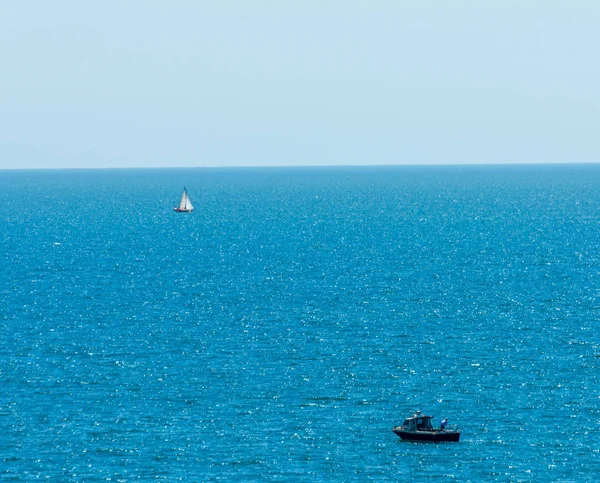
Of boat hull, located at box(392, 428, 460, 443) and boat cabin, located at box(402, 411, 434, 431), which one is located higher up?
boat cabin, located at box(402, 411, 434, 431)

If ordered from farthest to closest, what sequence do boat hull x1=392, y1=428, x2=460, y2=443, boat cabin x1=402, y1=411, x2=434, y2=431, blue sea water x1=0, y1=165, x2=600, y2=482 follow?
boat cabin x1=402, y1=411, x2=434, y2=431
boat hull x1=392, y1=428, x2=460, y2=443
blue sea water x1=0, y1=165, x2=600, y2=482

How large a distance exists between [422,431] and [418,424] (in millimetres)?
793

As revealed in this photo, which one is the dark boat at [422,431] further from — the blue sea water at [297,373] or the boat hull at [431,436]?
the blue sea water at [297,373]

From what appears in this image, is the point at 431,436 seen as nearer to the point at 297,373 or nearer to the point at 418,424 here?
the point at 418,424

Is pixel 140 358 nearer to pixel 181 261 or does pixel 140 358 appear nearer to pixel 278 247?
pixel 181 261

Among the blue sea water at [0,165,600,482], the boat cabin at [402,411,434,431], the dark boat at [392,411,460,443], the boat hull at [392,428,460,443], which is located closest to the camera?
the blue sea water at [0,165,600,482]

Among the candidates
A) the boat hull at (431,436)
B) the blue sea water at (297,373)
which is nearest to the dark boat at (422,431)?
the boat hull at (431,436)

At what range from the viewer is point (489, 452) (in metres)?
70.9

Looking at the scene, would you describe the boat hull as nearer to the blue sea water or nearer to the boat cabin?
the boat cabin

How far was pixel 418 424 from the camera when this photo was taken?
2913 inches

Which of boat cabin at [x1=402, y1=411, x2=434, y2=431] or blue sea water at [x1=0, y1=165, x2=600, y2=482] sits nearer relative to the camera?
blue sea water at [x1=0, y1=165, x2=600, y2=482]

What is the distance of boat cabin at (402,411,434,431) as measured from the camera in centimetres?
7375

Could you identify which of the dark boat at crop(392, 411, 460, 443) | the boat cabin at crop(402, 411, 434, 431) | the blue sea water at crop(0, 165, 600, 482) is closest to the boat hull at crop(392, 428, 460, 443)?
the dark boat at crop(392, 411, 460, 443)

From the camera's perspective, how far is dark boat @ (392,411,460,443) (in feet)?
240
